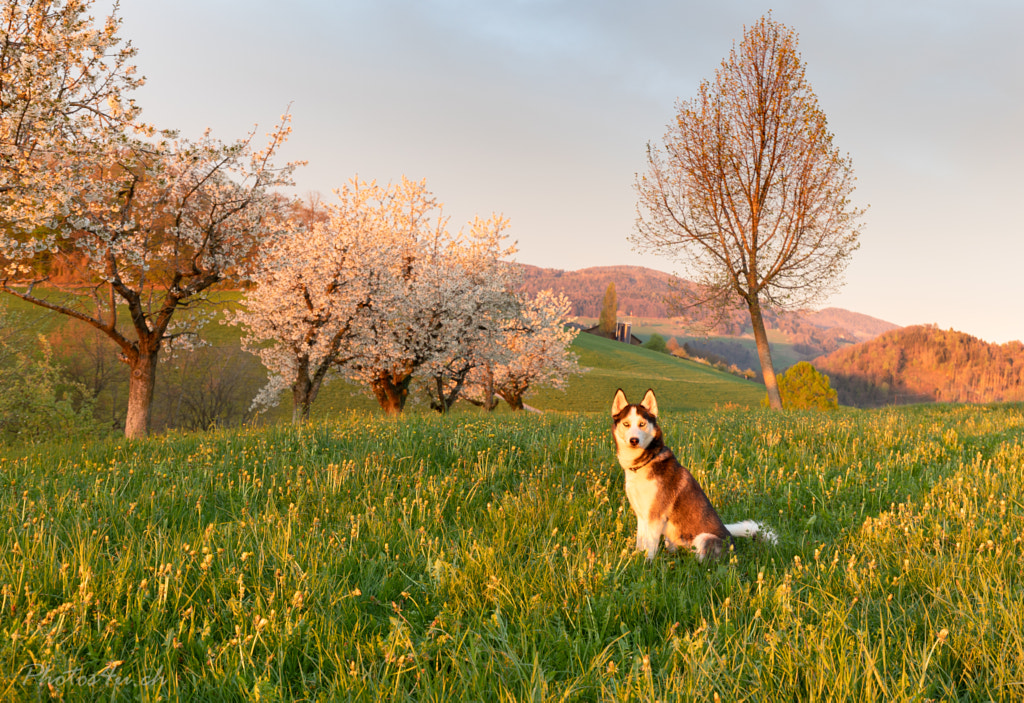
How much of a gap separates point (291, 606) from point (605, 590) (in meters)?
1.95

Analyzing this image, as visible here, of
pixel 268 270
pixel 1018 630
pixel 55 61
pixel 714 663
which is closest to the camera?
pixel 714 663

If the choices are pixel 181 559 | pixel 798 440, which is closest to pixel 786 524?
pixel 798 440

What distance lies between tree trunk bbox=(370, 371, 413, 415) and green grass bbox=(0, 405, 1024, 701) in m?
18.6

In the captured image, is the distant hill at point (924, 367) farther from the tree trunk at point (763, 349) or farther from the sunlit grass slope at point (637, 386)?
the tree trunk at point (763, 349)

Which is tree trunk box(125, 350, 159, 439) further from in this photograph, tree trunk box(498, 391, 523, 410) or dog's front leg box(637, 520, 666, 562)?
tree trunk box(498, 391, 523, 410)

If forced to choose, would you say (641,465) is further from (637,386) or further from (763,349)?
(637,386)

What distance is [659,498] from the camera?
13.7ft

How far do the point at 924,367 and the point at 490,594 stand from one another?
16170 centimetres

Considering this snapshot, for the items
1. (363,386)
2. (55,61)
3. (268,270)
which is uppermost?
(55,61)

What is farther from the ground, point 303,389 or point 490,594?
point 490,594

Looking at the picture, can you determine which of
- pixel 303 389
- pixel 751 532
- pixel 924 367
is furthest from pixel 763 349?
pixel 924 367

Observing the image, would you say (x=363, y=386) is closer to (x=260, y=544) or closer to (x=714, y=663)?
(x=260, y=544)

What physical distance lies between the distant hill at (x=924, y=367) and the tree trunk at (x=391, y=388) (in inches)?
4616

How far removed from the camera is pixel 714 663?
2.51 metres
